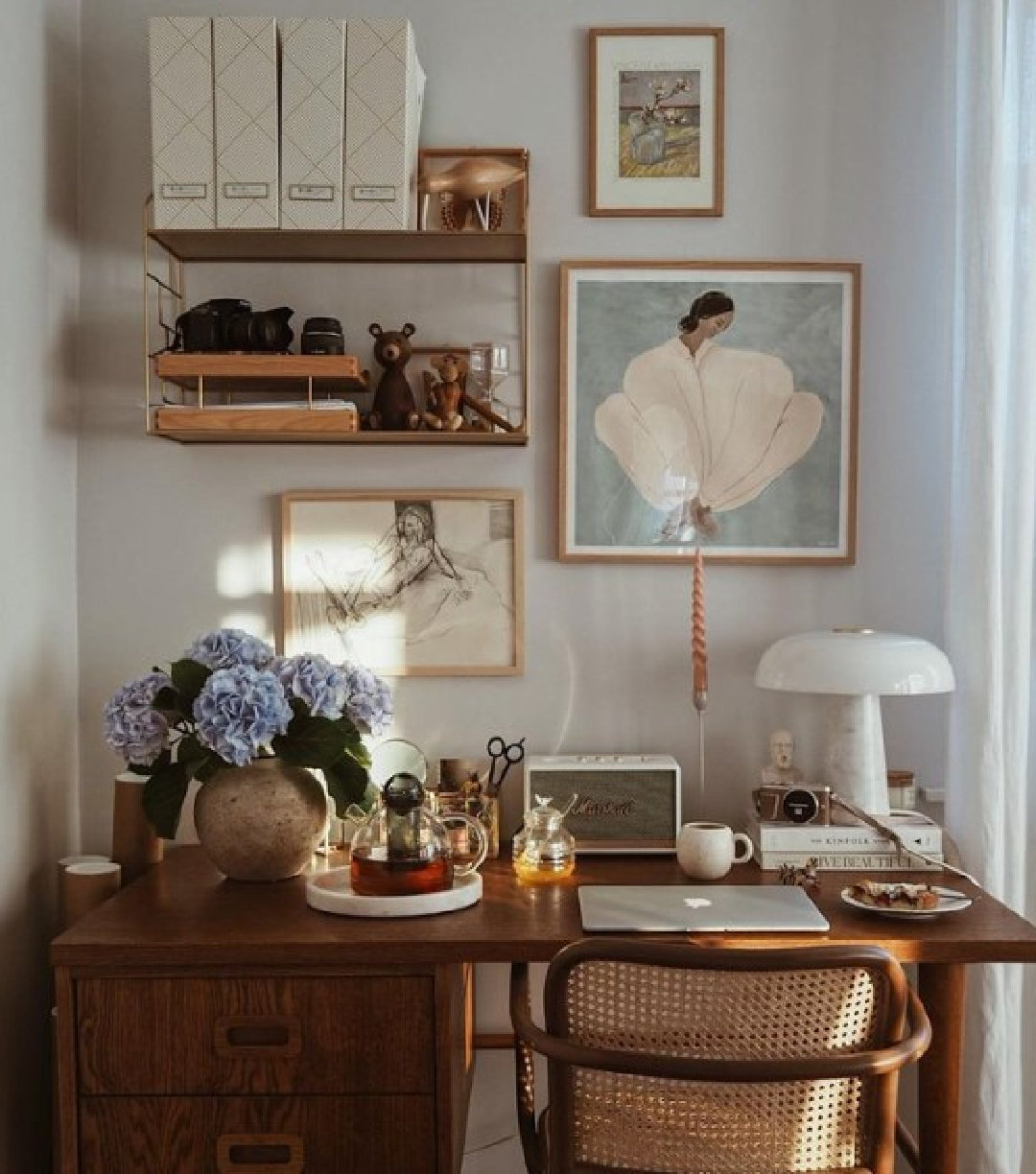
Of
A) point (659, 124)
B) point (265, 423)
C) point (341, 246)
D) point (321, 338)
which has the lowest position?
point (265, 423)

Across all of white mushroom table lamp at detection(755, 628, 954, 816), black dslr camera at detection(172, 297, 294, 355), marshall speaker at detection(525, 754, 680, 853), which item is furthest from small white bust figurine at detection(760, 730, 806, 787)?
black dslr camera at detection(172, 297, 294, 355)

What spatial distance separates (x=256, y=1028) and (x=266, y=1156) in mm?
175

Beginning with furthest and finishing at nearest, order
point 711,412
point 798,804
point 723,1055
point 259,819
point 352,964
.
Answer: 1. point 711,412
2. point 798,804
3. point 259,819
4. point 352,964
5. point 723,1055

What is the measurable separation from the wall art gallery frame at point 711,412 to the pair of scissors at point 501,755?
1.18 ft

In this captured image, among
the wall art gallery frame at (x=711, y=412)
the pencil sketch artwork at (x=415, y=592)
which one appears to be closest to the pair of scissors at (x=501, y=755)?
the pencil sketch artwork at (x=415, y=592)

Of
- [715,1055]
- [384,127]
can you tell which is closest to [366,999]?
[715,1055]

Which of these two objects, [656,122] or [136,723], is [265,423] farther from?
[656,122]

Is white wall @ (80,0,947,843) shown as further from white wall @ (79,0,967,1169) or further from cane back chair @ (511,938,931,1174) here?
cane back chair @ (511,938,931,1174)

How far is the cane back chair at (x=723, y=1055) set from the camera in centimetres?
150

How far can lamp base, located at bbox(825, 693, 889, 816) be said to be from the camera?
2230 mm

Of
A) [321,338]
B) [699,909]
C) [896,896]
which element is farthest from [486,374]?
[896,896]

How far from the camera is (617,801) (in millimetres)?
2252

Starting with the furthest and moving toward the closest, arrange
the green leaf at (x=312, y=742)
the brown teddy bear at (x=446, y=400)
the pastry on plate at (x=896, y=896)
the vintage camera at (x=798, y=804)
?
the brown teddy bear at (x=446, y=400)
the vintage camera at (x=798, y=804)
the green leaf at (x=312, y=742)
the pastry on plate at (x=896, y=896)

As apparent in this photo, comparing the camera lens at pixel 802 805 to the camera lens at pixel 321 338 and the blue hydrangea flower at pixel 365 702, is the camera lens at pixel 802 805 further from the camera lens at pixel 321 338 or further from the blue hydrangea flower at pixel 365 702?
the camera lens at pixel 321 338
